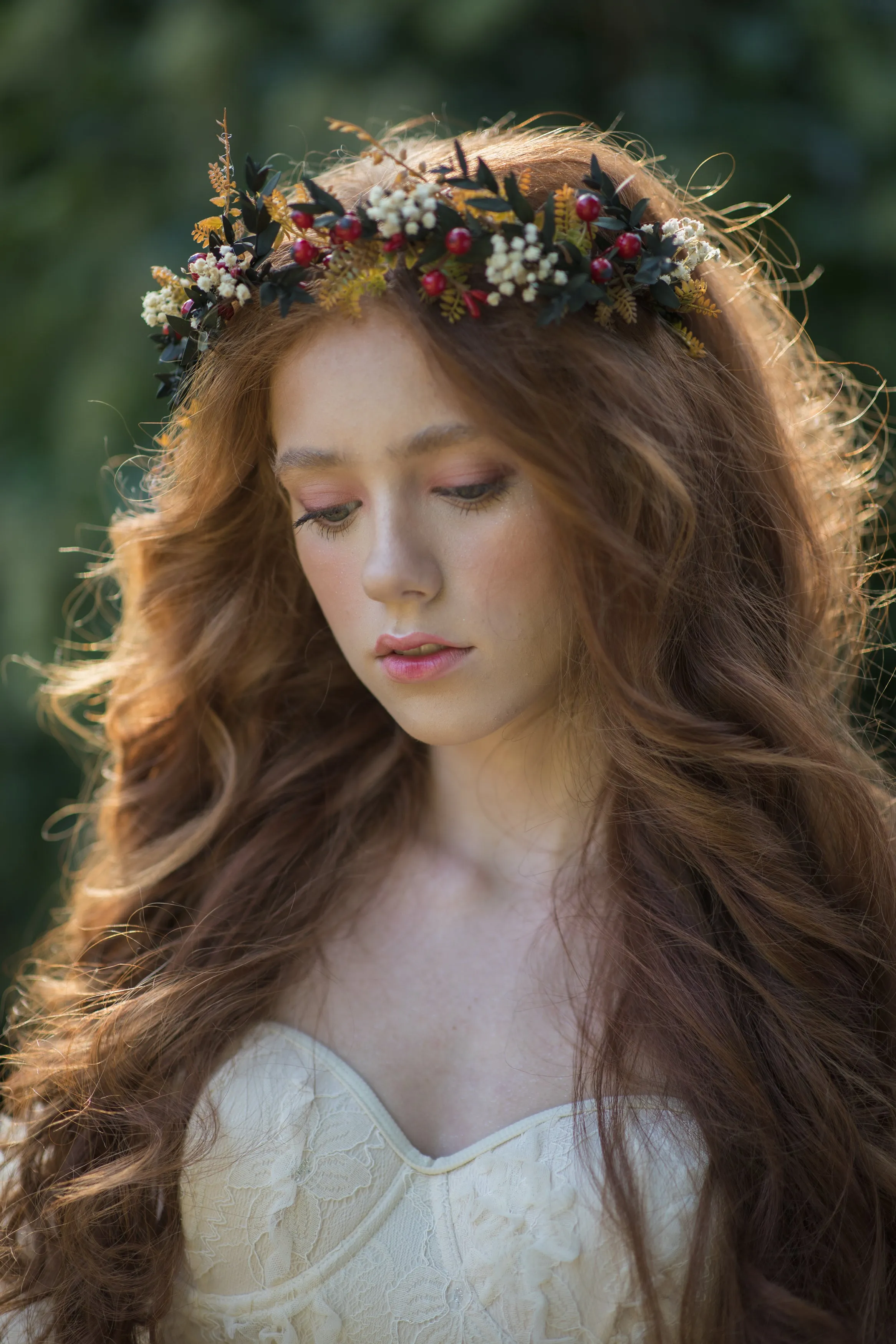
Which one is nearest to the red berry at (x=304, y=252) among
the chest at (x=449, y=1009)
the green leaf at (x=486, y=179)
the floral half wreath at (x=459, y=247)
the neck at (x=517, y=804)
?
the floral half wreath at (x=459, y=247)

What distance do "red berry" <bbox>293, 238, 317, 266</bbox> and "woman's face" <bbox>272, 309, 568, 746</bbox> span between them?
0.25ft

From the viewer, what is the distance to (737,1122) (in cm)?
130

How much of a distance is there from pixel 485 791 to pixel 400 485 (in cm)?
53

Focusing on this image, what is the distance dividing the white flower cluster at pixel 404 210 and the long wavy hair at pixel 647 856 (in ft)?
0.20

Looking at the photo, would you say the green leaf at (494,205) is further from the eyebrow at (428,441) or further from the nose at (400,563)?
the nose at (400,563)

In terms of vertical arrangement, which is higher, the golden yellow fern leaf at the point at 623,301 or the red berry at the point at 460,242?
the red berry at the point at 460,242

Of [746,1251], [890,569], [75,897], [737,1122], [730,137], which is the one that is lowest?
[746,1251]

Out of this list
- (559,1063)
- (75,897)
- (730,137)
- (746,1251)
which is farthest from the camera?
(730,137)

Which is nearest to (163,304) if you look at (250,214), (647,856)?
(250,214)

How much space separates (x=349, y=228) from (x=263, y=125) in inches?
45.3

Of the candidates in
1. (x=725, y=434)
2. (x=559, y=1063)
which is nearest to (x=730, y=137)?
(x=725, y=434)

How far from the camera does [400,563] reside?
1.29 meters

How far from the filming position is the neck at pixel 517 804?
1576 mm

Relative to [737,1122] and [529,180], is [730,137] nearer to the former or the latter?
[529,180]
